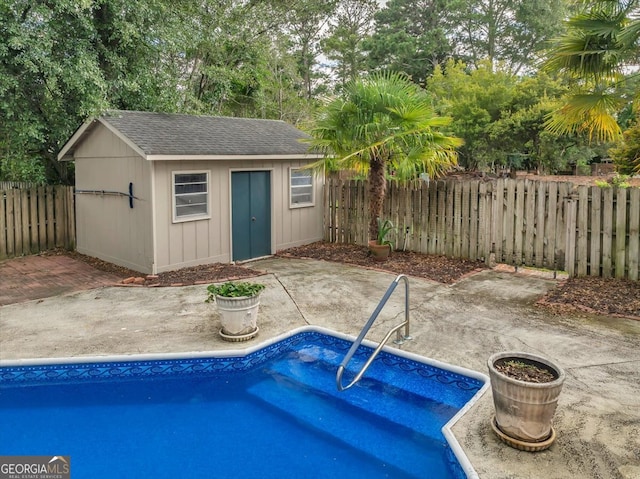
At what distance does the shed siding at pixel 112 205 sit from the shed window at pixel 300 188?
11.3 ft

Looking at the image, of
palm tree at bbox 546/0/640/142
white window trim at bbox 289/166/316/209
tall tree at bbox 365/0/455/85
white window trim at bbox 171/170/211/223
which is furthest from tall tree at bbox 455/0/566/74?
white window trim at bbox 171/170/211/223

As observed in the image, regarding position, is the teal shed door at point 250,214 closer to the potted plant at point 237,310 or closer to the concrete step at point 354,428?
the potted plant at point 237,310

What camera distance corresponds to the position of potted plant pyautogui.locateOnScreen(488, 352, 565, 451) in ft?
11.3

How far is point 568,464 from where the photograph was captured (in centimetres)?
333

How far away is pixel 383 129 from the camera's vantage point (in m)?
8.95

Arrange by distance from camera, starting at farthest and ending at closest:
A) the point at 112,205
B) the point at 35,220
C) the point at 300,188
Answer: the point at 300,188
the point at 35,220
the point at 112,205

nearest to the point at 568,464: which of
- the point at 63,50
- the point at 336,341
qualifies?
the point at 336,341

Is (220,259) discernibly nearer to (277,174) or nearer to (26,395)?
(277,174)

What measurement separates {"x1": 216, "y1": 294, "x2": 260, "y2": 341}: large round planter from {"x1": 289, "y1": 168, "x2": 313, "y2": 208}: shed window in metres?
5.62

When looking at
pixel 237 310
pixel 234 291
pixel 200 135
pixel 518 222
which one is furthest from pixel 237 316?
pixel 518 222

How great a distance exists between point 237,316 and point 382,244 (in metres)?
4.88

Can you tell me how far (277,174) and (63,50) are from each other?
17.7 ft

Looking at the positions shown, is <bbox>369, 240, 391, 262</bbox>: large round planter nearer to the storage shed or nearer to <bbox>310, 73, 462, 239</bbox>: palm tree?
<bbox>310, 73, 462, 239</bbox>: palm tree

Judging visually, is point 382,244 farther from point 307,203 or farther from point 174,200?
point 174,200
